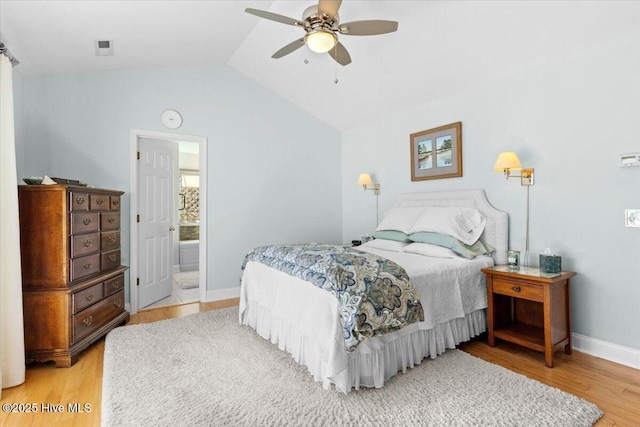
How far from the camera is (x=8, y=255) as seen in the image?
2.15 m

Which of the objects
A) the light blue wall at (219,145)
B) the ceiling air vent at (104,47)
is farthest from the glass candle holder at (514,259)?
the ceiling air vent at (104,47)

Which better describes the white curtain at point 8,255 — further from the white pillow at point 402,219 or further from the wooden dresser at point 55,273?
the white pillow at point 402,219

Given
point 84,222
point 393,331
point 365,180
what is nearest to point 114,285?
point 84,222

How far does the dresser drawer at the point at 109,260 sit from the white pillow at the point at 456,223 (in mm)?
3038

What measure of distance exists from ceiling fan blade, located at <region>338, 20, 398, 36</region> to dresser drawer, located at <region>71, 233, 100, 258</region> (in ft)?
8.60

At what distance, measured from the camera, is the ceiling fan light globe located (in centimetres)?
219

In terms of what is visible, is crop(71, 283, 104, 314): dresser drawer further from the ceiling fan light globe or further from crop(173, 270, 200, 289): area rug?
the ceiling fan light globe

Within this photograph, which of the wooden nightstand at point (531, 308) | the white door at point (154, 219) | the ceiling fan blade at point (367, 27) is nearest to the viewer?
the ceiling fan blade at point (367, 27)

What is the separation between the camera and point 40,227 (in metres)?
2.50

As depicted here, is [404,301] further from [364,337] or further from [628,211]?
[628,211]

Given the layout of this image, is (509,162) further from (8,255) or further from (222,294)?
(8,255)

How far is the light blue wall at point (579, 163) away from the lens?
2396 millimetres

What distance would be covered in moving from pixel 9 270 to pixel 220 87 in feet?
10.0


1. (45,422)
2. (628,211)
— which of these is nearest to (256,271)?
(45,422)
